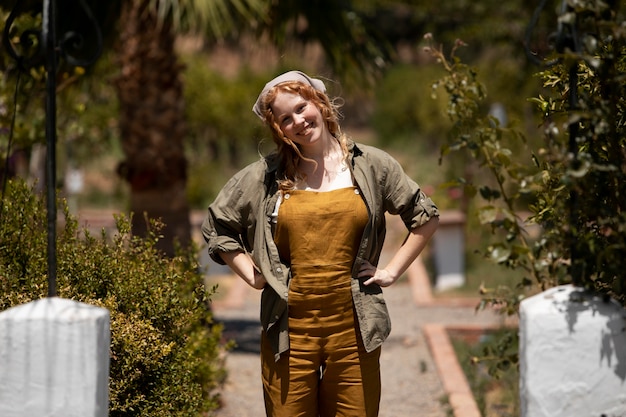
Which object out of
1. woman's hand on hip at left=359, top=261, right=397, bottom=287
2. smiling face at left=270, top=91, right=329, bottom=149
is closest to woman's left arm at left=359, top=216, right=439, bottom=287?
woman's hand on hip at left=359, top=261, right=397, bottom=287

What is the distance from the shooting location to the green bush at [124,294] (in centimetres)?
377

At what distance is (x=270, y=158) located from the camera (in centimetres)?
338

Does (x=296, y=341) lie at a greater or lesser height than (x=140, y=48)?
lesser

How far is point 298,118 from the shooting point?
10.6 ft

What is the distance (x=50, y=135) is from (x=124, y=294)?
110 cm

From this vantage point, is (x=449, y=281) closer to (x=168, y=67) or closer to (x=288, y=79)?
(x=168, y=67)

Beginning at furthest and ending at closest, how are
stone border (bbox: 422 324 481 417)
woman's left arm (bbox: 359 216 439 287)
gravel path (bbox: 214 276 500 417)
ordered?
gravel path (bbox: 214 276 500 417) → stone border (bbox: 422 324 481 417) → woman's left arm (bbox: 359 216 439 287)

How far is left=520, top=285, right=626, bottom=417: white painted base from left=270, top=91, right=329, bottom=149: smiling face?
0.98 metres

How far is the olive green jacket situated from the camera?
327 cm

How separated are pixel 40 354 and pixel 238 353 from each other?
16.1 feet

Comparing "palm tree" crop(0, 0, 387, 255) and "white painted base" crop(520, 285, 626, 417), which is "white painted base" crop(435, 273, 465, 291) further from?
"white painted base" crop(520, 285, 626, 417)

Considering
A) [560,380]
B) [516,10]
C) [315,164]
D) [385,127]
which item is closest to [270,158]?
[315,164]

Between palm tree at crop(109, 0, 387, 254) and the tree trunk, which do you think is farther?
the tree trunk

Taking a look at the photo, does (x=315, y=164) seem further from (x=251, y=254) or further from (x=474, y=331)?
(x=474, y=331)
